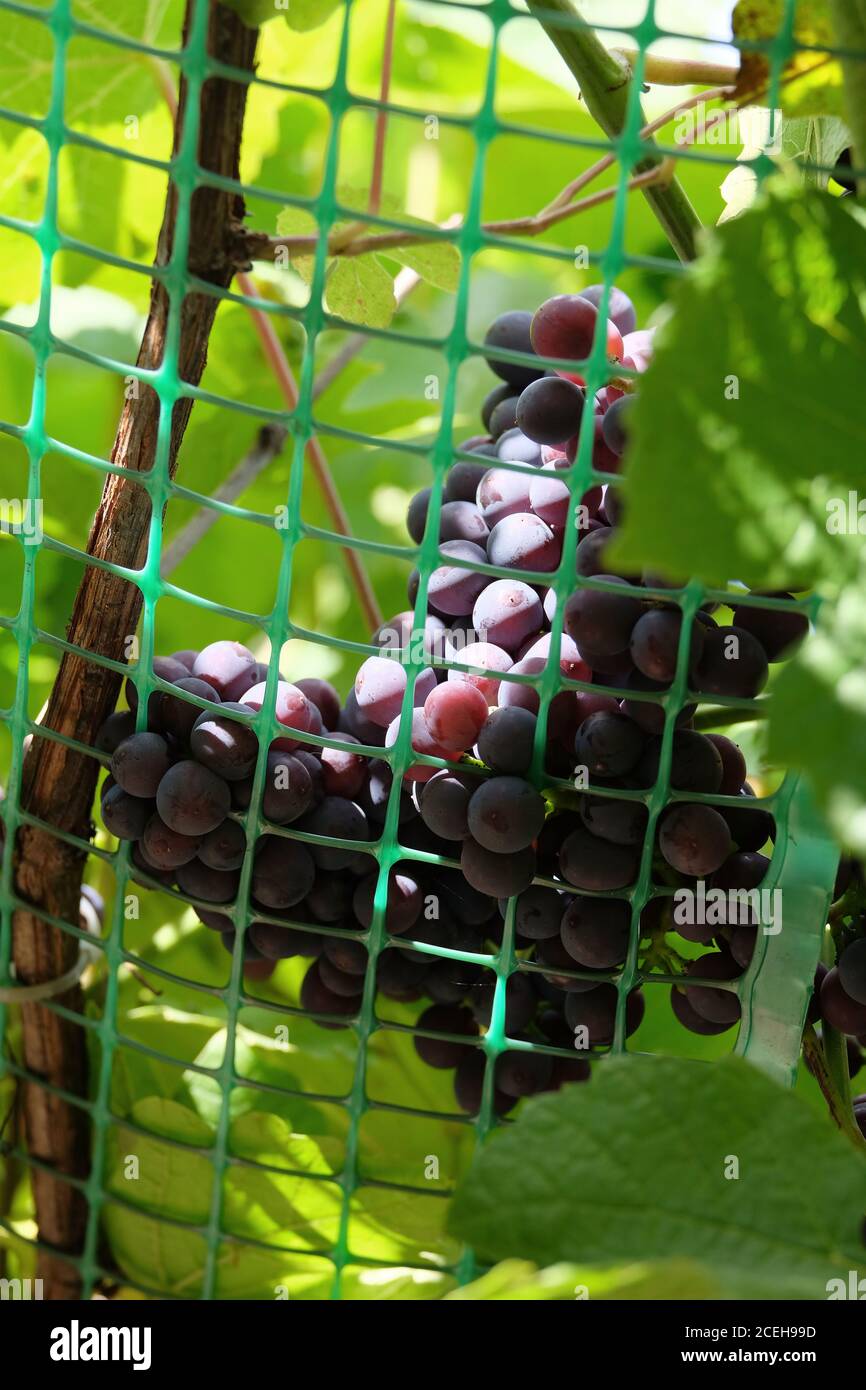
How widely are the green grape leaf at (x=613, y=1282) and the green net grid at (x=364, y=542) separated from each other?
0.18m

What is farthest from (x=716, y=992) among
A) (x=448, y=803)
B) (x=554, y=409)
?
(x=554, y=409)

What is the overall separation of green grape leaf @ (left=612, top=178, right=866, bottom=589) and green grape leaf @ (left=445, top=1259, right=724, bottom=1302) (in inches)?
7.0

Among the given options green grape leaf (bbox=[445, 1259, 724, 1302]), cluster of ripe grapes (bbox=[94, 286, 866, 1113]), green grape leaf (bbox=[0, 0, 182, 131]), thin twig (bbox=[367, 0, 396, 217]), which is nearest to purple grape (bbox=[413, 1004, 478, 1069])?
cluster of ripe grapes (bbox=[94, 286, 866, 1113])

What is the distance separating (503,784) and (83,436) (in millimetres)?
524

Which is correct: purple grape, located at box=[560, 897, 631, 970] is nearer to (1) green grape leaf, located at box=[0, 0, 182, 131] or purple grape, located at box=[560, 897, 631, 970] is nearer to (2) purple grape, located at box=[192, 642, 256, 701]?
(2) purple grape, located at box=[192, 642, 256, 701]

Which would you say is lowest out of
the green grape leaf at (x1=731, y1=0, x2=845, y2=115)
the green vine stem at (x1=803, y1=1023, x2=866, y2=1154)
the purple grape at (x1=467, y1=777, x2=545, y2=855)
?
the green vine stem at (x1=803, y1=1023, x2=866, y2=1154)

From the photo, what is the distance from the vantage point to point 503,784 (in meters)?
0.49

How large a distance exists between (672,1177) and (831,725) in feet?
0.61

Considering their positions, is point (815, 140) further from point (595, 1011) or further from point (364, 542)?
point (595, 1011)

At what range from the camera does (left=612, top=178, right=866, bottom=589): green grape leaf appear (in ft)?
1.06

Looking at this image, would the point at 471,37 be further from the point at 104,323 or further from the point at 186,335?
the point at 186,335

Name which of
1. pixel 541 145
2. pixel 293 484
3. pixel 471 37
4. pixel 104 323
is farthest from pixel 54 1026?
pixel 471 37

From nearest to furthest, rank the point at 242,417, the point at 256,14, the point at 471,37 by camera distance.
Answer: the point at 256,14
the point at 242,417
the point at 471,37

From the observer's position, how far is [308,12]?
48 cm
